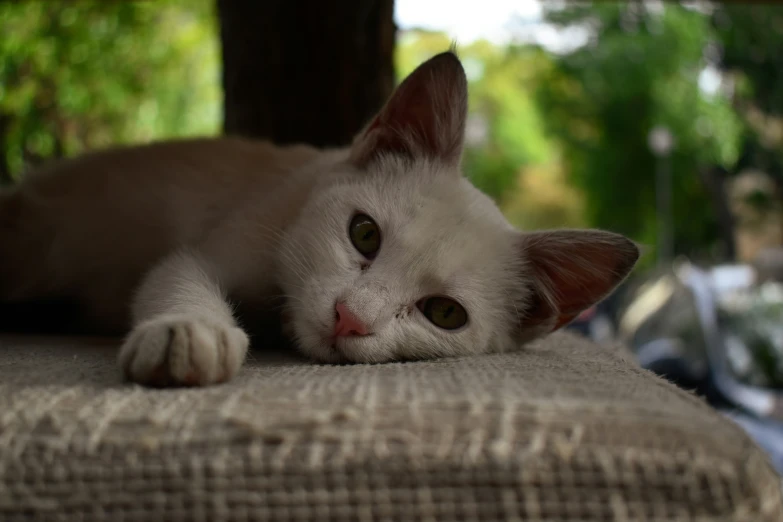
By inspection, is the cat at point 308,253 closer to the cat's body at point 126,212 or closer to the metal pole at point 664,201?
the cat's body at point 126,212

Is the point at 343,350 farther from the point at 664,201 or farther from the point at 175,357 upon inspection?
the point at 664,201

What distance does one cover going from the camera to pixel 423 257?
1057 mm

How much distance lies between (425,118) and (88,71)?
316 cm

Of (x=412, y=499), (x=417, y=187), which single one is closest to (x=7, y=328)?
(x=417, y=187)

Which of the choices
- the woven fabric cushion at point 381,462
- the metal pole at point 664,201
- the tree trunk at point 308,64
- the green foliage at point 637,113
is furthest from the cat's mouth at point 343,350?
the metal pole at point 664,201

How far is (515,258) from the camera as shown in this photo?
121 cm

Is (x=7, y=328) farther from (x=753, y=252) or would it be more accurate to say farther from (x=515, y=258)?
(x=753, y=252)

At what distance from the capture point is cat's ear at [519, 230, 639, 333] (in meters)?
1.13

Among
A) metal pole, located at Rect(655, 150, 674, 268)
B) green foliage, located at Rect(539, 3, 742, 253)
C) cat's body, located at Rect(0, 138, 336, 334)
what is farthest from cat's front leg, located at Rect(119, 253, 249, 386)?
metal pole, located at Rect(655, 150, 674, 268)

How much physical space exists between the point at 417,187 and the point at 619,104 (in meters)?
6.62

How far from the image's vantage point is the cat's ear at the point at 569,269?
3.72ft

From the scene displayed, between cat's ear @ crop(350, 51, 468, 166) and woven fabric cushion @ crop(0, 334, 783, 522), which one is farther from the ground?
cat's ear @ crop(350, 51, 468, 166)

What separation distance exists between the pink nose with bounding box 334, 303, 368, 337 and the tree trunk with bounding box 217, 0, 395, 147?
119cm

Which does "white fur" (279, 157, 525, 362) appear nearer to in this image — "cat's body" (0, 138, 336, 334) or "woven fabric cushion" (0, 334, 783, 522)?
"cat's body" (0, 138, 336, 334)
